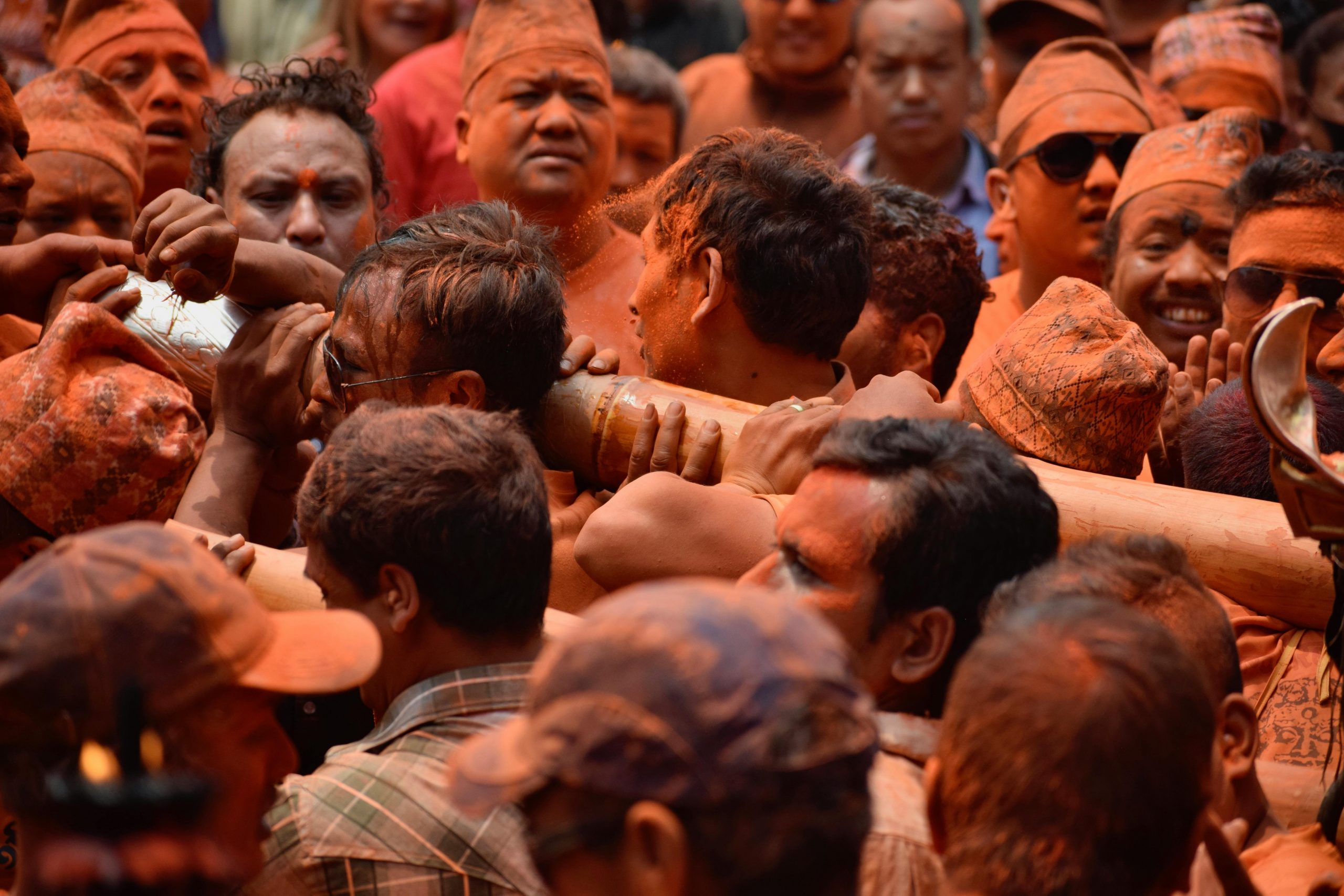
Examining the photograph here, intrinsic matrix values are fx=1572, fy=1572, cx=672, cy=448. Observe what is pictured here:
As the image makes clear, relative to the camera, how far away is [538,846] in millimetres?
1709

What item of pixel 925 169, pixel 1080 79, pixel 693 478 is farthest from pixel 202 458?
pixel 925 169

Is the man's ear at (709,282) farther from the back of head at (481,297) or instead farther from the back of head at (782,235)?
the back of head at (481,297)

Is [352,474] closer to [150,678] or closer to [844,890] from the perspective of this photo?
[150,678]

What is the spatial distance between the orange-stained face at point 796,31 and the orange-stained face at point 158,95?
306 cm

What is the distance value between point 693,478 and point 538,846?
1952 mm

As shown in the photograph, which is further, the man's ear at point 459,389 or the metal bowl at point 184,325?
the metal bowl at point 184,325

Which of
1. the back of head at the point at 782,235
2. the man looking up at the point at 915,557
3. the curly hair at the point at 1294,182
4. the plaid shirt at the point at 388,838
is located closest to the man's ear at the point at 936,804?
the man looking up at the point at 915,557

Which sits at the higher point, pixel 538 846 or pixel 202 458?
pixel 538 846

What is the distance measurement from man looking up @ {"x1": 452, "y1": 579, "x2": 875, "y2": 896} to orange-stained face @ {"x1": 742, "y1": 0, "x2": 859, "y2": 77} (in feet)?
22.1

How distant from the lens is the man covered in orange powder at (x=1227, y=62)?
6.84m

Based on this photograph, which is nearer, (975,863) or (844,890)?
(844,890)

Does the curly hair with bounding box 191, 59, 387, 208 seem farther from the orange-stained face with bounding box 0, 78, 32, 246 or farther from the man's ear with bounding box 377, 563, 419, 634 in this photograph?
the man's ear with bounding box 377, 563, 419, 634

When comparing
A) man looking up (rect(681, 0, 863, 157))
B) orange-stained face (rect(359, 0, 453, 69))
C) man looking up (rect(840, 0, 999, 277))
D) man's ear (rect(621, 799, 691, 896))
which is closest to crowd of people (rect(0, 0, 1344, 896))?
man's ear (rect(621, 799, 691, 896))

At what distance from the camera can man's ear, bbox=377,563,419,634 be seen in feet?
8.46
